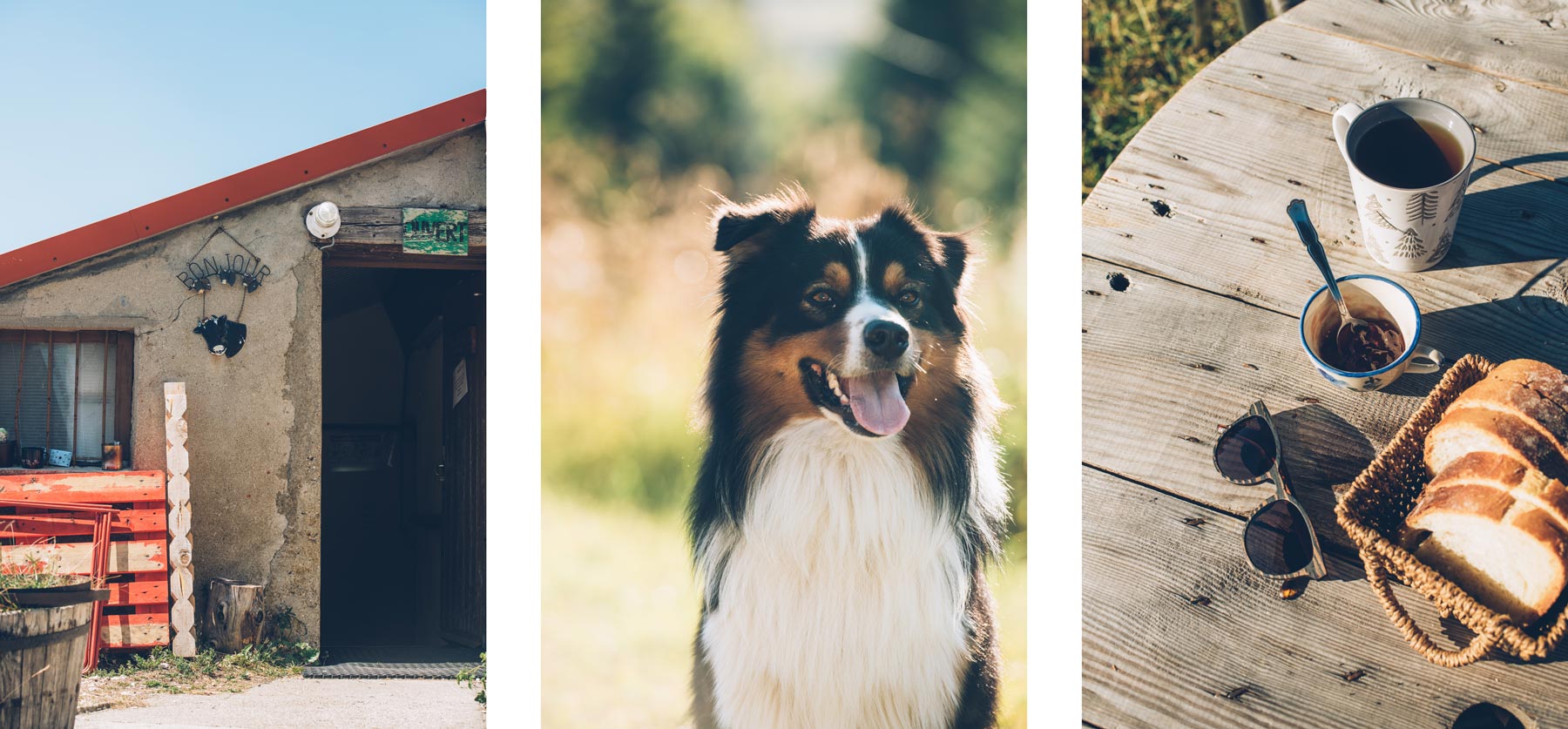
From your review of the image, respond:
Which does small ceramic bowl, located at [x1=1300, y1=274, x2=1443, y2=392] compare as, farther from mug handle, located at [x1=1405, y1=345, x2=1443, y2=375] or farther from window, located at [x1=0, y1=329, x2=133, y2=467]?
window, located at [x1=0, y1=329, x2=133, y2=467]

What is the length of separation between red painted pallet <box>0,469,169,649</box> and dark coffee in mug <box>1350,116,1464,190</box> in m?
3.41

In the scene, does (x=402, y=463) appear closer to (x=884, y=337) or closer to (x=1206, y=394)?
(x=884, y=337)

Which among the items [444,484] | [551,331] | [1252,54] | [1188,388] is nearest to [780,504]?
[551,331]

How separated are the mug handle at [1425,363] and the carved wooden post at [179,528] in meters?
3.34

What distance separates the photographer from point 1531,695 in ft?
4.88

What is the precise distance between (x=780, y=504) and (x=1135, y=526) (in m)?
0.70

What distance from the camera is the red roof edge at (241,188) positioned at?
294 cm


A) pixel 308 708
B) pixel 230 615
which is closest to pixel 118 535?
pixel 230 615

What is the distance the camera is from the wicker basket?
4.70 ft

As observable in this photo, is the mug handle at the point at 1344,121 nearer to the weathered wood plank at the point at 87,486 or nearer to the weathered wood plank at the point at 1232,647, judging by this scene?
the weathered wood plank at the point at 1232,647

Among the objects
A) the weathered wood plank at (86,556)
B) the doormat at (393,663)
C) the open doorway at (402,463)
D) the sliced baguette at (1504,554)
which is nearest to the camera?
the sliced baguette at (1504,554)

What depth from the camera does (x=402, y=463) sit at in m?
5.70

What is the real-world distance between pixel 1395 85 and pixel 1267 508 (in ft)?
3.01

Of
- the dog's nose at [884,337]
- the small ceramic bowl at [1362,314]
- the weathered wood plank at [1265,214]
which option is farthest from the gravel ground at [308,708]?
the small ceramic bowl at [1362,314]
